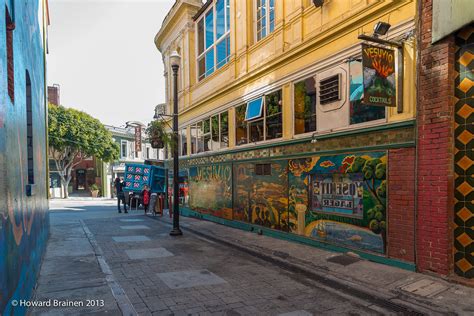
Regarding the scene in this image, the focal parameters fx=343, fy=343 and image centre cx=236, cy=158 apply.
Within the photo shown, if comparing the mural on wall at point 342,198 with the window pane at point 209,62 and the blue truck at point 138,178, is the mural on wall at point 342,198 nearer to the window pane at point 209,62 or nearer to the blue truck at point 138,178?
the window pane at point 209,62

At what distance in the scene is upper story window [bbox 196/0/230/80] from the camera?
45.1ft

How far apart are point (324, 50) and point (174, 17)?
39.2 feet

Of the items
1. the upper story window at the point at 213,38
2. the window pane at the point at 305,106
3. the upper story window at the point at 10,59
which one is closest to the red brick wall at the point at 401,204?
the window pane at the point at 305,106

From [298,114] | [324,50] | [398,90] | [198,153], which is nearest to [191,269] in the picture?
[298,114]

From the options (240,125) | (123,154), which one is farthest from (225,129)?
(123,154)

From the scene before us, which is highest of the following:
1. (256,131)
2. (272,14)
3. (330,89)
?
(272,14)

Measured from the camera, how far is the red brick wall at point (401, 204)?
640cm

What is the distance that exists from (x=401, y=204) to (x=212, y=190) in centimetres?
876

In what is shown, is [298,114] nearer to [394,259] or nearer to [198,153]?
[394,259]

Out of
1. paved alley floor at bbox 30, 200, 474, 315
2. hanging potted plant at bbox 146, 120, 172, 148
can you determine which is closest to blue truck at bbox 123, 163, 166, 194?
hanging potted plant at bbox 146, 120, 172, 148

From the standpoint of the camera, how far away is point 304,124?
9.19 meters

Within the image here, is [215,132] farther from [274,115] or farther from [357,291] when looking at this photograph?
[357,291]

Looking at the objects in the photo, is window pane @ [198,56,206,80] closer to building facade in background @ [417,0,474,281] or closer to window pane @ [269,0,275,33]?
window pane @ [269,0,275,33]

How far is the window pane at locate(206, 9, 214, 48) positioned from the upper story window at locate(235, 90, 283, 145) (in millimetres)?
4506
